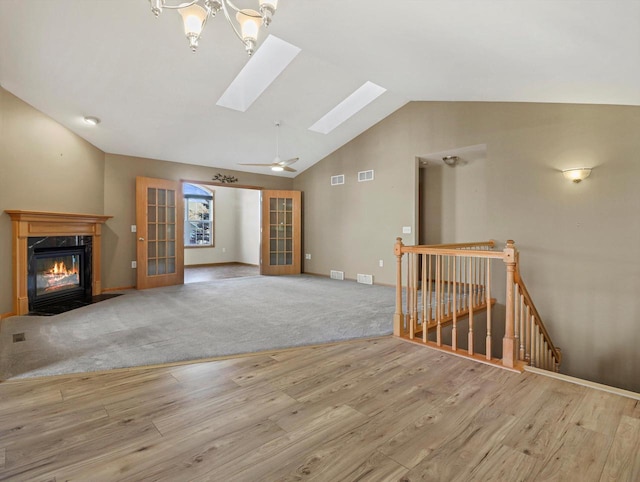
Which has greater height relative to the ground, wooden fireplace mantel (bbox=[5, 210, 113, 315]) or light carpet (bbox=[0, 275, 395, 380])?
wooden fireplace mantel (bbox=[5, 210, 113, 315])

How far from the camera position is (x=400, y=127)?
5.93 m

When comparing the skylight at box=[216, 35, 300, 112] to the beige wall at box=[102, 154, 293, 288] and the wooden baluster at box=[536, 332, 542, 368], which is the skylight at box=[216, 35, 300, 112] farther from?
the wooden baluster at box=[536, 332, 542, 368]

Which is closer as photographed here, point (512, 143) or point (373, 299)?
point (512, 143)

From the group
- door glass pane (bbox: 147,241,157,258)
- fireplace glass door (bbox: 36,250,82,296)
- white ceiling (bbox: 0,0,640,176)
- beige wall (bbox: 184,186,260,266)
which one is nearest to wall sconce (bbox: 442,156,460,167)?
white ceiling (bbox: 0,0,640,176)

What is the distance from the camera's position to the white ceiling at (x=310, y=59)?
2521 millimetres

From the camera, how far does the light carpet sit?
273 centimetres

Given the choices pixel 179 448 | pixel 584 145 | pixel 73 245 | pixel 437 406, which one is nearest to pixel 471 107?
pixel 584 145

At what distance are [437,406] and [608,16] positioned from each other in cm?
273

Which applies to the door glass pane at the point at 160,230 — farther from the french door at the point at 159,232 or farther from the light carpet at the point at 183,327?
the light carpet at the point at 183,327

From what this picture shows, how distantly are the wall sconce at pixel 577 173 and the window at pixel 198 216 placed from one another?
336 inches

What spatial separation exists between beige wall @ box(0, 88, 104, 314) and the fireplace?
0.32 meters

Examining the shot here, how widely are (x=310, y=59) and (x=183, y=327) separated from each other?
365 cm

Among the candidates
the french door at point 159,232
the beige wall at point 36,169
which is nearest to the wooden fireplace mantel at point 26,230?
the beige wall at point 36,169

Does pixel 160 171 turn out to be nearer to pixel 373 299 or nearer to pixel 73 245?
pixel 73 245
